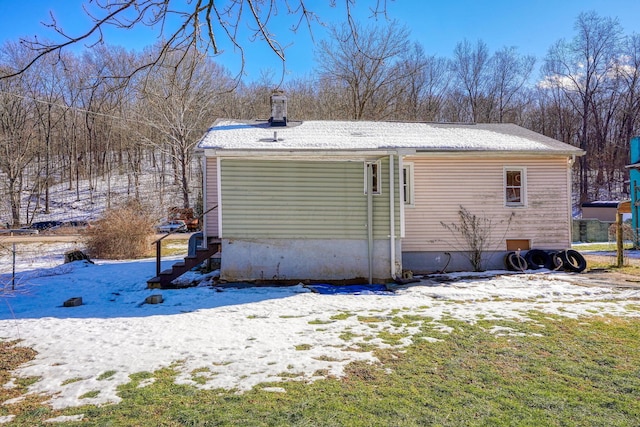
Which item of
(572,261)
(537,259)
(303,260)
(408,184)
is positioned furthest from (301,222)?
(572,261)

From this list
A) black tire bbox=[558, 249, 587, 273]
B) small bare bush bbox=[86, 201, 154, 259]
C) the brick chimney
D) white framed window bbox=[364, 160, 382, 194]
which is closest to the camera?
white framed window bbox=[364, 160, 382, 194]

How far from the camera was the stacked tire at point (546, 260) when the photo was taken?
10.6 meters

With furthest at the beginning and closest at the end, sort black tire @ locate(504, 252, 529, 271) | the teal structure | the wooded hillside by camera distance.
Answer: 1. the wooded hillside
2. the teal structure
3. black tire @ locate(504, 252, 529, 271)

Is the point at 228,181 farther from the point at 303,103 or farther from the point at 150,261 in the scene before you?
the point at 303,103

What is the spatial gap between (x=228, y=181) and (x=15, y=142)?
28.5 m

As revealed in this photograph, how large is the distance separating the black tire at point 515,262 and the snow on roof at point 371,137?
9.16ft

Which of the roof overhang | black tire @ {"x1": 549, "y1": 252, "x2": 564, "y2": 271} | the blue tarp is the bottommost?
the blue tarp

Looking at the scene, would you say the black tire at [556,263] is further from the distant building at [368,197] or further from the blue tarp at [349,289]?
the blue tarp at [349,289]

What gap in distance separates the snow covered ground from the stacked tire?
27.3 inches

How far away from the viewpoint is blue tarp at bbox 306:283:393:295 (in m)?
8.20

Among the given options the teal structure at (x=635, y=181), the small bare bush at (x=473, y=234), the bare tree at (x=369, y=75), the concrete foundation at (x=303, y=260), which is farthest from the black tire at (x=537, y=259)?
the bare tree at (x=369, y=75)

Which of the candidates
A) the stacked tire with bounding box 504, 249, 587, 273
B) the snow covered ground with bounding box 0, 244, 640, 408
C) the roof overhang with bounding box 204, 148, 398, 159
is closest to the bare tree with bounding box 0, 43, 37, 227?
the snow covered ground with bounding box 0, 244, 640, 408

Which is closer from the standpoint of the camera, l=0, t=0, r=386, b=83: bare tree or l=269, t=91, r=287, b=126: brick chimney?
l=0, t=0, r=386, b=83: bare tree

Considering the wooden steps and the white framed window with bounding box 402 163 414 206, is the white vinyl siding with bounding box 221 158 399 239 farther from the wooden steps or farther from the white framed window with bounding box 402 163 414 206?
the white framed window with bounding box 402 163 414 206
